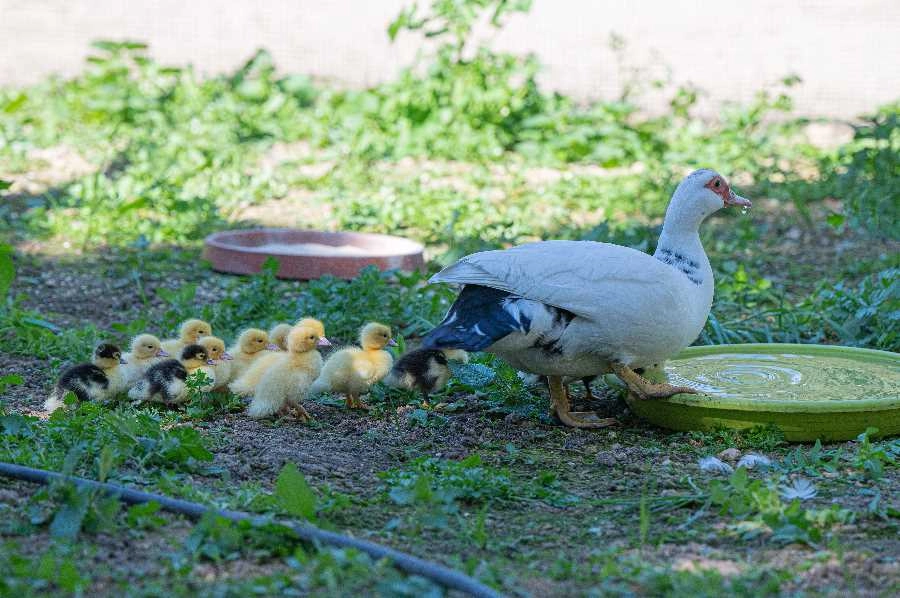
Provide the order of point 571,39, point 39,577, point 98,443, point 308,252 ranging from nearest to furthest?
1. point 39,577
2. point 98,443
3. point 308,252
4. point 571,39

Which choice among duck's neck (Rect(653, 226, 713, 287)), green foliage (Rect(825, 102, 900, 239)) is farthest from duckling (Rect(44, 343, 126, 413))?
green foliage (Rect(825, 102, 900, 239))

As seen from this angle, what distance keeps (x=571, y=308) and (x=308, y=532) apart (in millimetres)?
1655

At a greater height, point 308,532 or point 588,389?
point 308,532

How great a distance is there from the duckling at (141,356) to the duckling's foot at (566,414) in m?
1.69

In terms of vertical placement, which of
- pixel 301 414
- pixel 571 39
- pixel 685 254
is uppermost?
pixel 571 39

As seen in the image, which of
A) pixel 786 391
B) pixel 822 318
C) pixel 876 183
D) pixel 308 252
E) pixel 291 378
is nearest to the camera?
pixel 291 378

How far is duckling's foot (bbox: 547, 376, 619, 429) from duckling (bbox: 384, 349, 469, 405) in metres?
0.48

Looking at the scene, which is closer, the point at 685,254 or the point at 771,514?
the point at 771,514

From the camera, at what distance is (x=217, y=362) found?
5418 millimetres

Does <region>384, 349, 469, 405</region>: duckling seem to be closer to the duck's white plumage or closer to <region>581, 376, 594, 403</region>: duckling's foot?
the duck's white plumage

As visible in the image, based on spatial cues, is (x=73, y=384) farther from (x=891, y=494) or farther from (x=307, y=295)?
(x=891, y=494)

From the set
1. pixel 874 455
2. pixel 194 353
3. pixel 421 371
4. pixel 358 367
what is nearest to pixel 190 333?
pixel 194 353

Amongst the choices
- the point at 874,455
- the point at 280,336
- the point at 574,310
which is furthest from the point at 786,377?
the point at 280,336

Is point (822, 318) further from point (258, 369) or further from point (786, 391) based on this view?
point (258, 369)
